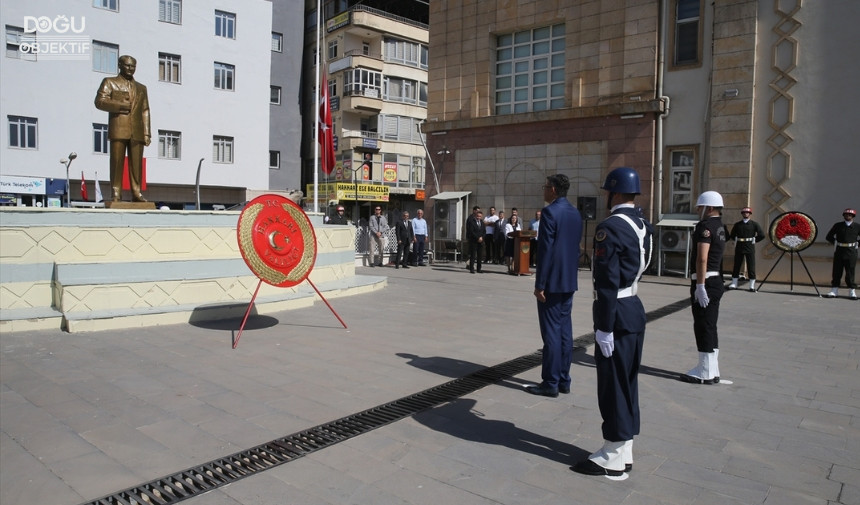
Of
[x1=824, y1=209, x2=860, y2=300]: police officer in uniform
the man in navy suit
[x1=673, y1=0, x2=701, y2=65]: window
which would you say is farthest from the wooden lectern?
the man in navy suit

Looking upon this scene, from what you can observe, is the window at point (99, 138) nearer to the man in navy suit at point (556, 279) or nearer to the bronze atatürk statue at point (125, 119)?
the bronze atatürk statue at point (125, 119)

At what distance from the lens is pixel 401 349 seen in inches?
288

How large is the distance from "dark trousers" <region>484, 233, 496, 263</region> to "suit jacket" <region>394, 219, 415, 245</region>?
2861 millimetres

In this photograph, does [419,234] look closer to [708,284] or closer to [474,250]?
[474,250]

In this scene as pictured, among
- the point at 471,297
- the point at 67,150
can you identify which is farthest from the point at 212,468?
the point at 67,150

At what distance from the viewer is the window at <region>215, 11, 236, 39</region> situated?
109 feet

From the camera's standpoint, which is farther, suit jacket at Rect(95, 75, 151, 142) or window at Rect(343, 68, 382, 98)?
window at Rect(343, 68, 382, 98)

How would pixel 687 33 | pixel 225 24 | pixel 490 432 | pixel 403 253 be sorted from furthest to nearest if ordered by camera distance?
pixel 225 24 < pixel 403 253 < pixel 687 33 < pixel 490 432

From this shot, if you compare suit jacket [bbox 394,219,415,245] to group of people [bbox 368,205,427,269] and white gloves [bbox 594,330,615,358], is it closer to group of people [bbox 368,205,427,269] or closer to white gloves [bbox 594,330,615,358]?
group of people [bbox 368,205,427,269]

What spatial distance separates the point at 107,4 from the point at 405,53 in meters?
20.4

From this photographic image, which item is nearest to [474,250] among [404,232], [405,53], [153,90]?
[404,232]

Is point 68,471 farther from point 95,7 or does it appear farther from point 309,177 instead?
point 309,177

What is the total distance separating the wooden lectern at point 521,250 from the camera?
682 inches

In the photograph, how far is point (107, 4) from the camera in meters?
29.1
